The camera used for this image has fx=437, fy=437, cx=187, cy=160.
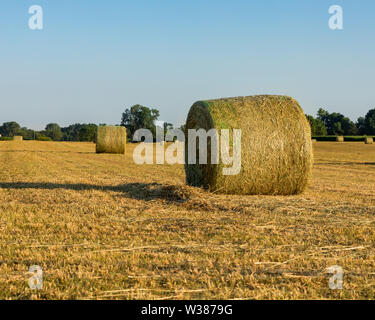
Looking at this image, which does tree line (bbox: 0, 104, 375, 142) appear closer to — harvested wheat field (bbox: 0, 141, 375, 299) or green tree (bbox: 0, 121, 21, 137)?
green tree (bbox: 0, 121, 21, 137)

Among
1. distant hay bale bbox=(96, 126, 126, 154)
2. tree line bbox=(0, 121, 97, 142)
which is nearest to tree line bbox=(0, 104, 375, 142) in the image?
tree line bbox=(0, 121, 97, 142)

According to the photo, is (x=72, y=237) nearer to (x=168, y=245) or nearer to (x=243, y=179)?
(x=168, y=245)

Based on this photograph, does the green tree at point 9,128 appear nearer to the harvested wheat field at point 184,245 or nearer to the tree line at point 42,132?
the tree line at point 42,132

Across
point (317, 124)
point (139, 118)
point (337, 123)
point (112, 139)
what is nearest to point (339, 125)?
point (337, 123)

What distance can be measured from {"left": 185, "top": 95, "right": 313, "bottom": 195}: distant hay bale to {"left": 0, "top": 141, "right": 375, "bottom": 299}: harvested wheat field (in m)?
0.47

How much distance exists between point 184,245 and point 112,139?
80.7 feet

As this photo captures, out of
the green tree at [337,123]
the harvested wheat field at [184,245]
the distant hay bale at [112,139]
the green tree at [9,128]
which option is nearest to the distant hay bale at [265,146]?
the harvested wheat field at [184,245]

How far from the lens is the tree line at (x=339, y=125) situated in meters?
89.6

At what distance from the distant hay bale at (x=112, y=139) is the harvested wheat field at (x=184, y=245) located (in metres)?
19.7

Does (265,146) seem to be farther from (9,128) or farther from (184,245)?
(9,128)

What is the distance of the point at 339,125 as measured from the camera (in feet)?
338

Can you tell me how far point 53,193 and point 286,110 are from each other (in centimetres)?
568
